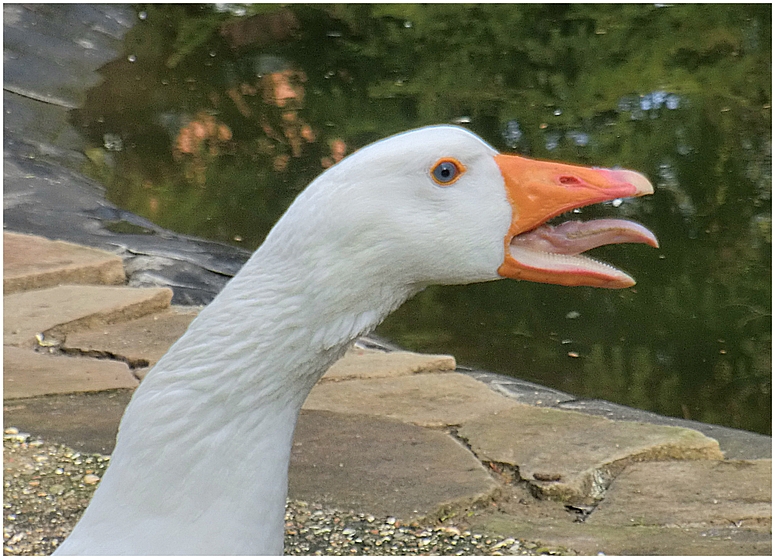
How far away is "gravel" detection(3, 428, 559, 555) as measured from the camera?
256 centimetres

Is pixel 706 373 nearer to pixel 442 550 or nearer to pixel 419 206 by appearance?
pixel 442 550

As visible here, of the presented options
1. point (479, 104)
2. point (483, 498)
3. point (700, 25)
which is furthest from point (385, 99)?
point (483, 498)

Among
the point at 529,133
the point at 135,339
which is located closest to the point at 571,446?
the point at 135,339

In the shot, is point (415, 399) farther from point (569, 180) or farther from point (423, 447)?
point (569, 180)

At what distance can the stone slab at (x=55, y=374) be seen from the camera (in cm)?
339

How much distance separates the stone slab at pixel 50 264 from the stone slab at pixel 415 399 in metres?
1.47

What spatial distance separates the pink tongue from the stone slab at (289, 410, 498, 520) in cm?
140

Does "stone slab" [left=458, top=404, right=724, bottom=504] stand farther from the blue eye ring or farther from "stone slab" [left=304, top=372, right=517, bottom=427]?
the blue eye ring

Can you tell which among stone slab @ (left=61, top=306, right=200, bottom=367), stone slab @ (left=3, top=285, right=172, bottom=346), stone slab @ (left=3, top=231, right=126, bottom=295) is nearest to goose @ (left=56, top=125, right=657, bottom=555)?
stone slab @ (left=61, top=306, right=200, bottom=367)

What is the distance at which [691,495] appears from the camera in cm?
294

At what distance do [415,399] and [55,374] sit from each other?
51.1 inches

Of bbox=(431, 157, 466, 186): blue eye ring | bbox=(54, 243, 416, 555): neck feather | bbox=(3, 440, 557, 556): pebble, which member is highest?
bbox=(431, 157, 466, 186): blue eye ring

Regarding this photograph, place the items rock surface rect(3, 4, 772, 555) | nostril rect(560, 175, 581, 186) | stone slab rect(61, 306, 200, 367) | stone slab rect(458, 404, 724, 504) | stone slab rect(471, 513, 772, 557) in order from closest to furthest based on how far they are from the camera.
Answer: nostril rect(560, 175, 581, 186)
stone slab rect(471, 513, 772, 557)
rock surface rect(3, 4, 772, 555)
stone slab rect(458, 404, 724, 504)
stone slab rect(61, 306, 200, 367)

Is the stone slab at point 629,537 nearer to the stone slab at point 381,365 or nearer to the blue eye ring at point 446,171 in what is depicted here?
the stone slab at point 381,365
